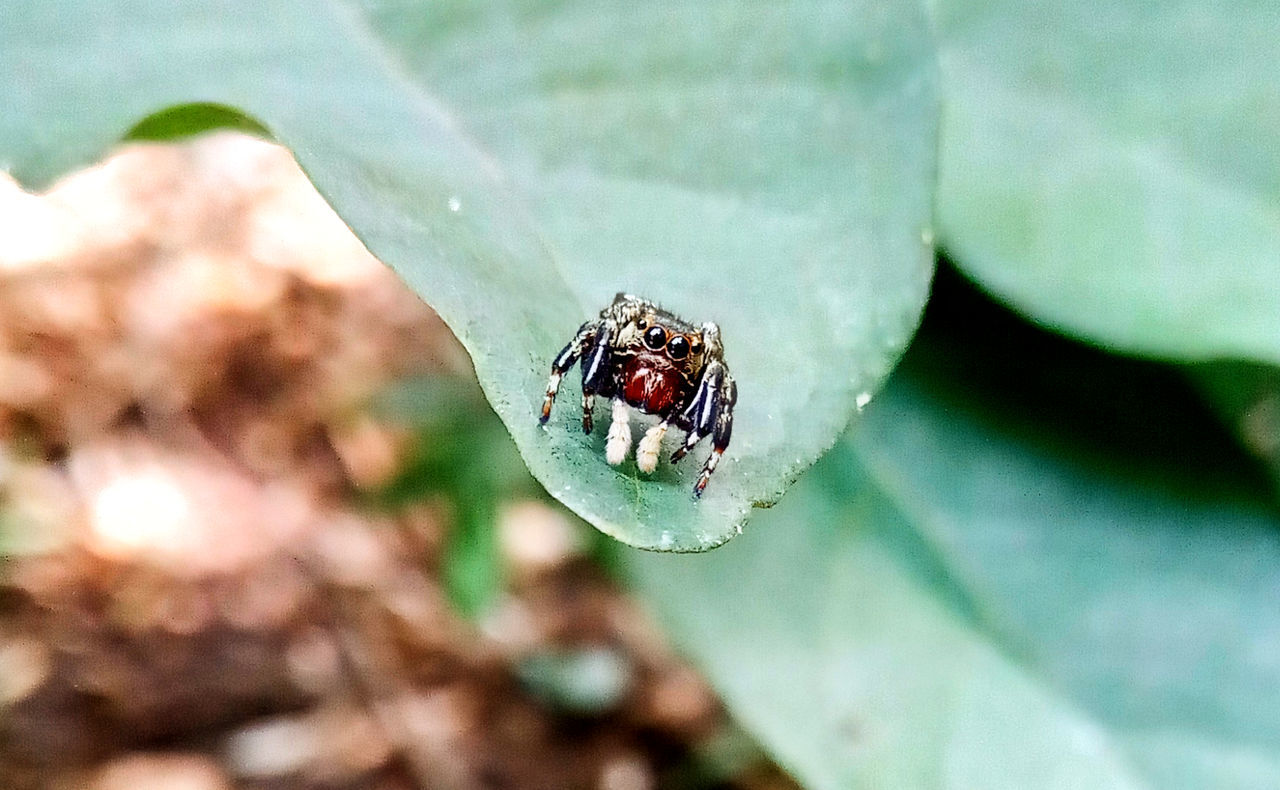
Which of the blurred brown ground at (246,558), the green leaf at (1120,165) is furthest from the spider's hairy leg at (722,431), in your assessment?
the blurred brown ground at (246,558)

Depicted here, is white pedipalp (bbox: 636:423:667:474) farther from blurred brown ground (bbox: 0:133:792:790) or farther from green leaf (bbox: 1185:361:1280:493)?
blurred brown ground (bbox: 0:133:792:790)

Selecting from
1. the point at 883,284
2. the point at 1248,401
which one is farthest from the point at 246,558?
the point at 1248,401

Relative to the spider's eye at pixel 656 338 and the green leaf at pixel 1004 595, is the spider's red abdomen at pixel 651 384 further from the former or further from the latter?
the green leaf at pixel 1004 595

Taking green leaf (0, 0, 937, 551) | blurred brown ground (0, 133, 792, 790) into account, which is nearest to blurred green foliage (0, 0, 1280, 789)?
green leaf (0, 0, 937, 551)

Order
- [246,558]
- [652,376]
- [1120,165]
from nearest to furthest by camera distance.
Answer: [652,376]
[1120,165]
[246,558]

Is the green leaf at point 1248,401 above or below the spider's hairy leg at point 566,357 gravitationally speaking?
above

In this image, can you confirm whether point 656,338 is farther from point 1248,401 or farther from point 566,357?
point 1248,401
